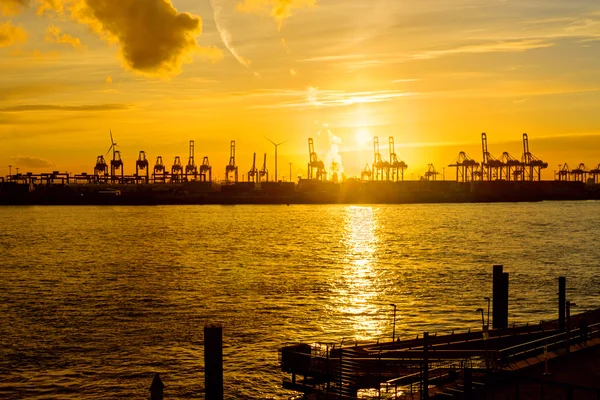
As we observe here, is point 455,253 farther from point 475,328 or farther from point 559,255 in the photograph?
point 475,328

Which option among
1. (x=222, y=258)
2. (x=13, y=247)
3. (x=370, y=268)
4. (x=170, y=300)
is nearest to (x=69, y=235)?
(x=13, y=247)

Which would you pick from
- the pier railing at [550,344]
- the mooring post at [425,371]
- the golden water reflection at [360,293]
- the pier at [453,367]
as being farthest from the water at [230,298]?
the mooring post at [425,371]

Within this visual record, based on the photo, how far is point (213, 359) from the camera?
67.0 ft

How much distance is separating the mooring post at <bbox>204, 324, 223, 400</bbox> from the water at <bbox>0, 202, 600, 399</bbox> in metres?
6.22

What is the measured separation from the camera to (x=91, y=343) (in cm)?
3456

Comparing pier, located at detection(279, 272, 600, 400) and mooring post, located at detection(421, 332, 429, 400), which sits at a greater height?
mooring post, located at detection(421, 332, 429, 400)

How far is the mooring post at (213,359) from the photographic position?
65.8ft

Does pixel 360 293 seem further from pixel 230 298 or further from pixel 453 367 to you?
pixel 453 367

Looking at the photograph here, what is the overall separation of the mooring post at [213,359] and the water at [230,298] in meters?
6.22

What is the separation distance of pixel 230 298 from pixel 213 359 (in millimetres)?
27831

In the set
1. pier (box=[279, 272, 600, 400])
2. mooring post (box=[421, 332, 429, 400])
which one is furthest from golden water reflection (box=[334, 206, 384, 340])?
mooring post (box=[421, 332, 429, 400])

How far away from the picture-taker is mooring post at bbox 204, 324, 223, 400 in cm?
2005

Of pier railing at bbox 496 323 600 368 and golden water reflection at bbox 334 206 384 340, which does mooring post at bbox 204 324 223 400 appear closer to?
pier railing at bbox 496 323 600 368

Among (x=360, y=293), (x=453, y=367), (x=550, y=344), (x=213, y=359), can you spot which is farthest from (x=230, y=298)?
(x=213, y=359)
